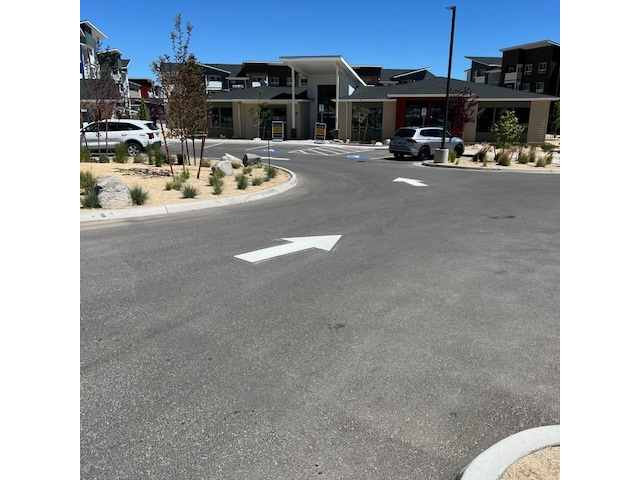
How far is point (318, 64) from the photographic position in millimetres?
37688

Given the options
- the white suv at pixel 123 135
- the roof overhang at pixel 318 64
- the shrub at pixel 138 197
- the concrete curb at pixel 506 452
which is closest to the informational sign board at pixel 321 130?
the roof overhang at pixel 318 64

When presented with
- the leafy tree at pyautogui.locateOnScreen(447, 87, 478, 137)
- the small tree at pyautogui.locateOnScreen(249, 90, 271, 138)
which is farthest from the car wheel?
the leafy tree at pyautogui.locateOnScreen(447, 87, 478, 137)

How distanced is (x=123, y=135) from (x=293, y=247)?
56.0ft

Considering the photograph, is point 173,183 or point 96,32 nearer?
point 173,183

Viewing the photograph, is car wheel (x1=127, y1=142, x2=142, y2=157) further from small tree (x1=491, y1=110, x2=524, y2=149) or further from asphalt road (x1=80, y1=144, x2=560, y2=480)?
small tree (x1=491, y1=110, x2=524, y2=149)

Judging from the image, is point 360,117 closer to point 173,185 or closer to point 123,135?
point 123,135

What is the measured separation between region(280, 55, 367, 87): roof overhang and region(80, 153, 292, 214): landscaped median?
20610 millimetres

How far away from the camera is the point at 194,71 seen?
49.1ft

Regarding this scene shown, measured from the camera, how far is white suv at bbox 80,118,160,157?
21.2m

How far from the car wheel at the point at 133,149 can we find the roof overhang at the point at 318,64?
62.2 ft

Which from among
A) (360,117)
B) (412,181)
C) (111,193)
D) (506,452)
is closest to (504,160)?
(412,181)

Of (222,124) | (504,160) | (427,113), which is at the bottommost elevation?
(504,160)
